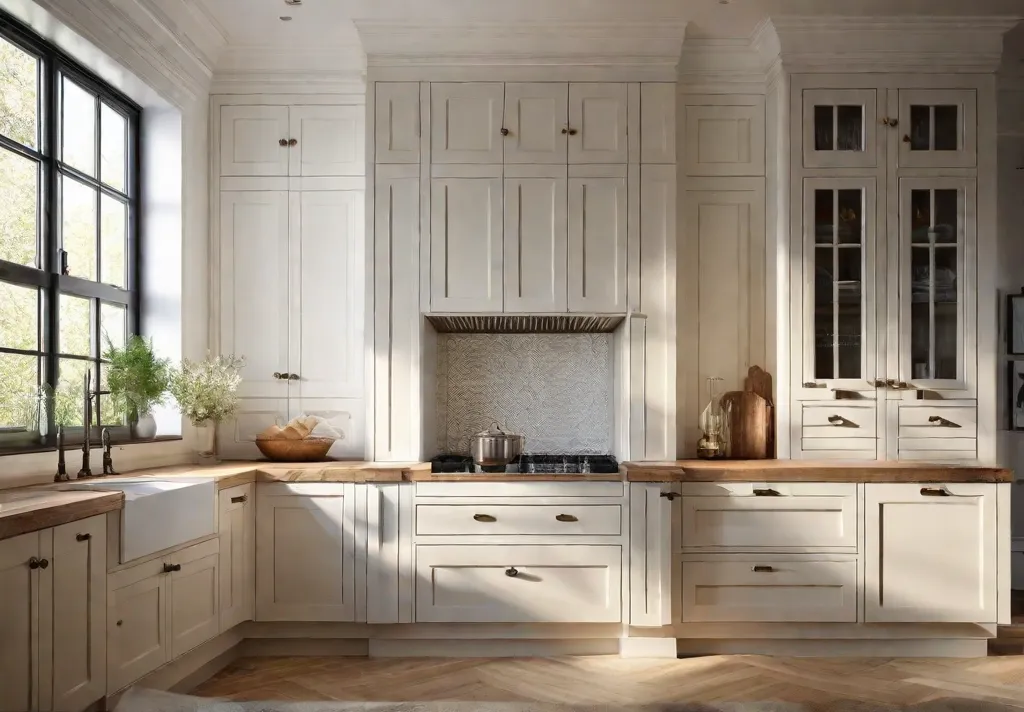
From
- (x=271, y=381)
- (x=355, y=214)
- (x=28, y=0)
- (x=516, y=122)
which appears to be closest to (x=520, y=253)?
(x=516, y=122)

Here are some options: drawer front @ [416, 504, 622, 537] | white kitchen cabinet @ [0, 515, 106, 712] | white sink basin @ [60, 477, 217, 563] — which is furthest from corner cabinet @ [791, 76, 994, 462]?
white kitchen cabinet @ [0, 515, 106, 712]

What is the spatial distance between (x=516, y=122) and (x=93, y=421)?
7.62 feet

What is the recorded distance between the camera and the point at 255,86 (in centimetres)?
443

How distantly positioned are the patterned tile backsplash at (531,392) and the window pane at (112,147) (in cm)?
172

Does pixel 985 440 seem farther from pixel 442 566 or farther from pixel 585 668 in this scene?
pixel 442 566

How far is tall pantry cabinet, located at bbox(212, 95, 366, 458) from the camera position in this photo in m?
4.43

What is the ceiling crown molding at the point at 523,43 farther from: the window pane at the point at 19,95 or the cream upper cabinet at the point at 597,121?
the window pane at the point at 19,95

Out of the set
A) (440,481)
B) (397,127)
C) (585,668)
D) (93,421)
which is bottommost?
(585,668)

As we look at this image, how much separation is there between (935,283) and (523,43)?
227 centimetres

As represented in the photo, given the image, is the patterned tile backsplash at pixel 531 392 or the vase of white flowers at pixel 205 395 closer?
the vase of white flowers at pixel 205 395

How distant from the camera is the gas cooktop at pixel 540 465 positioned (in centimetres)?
393

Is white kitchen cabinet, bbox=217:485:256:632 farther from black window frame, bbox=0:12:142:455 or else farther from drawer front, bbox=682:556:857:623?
drawer front, bbox=682:556:857:623

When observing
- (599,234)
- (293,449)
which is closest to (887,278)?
(599,234)

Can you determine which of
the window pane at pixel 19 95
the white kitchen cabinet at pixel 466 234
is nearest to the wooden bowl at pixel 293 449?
the white kitchen cabinet at pixel 466 234
